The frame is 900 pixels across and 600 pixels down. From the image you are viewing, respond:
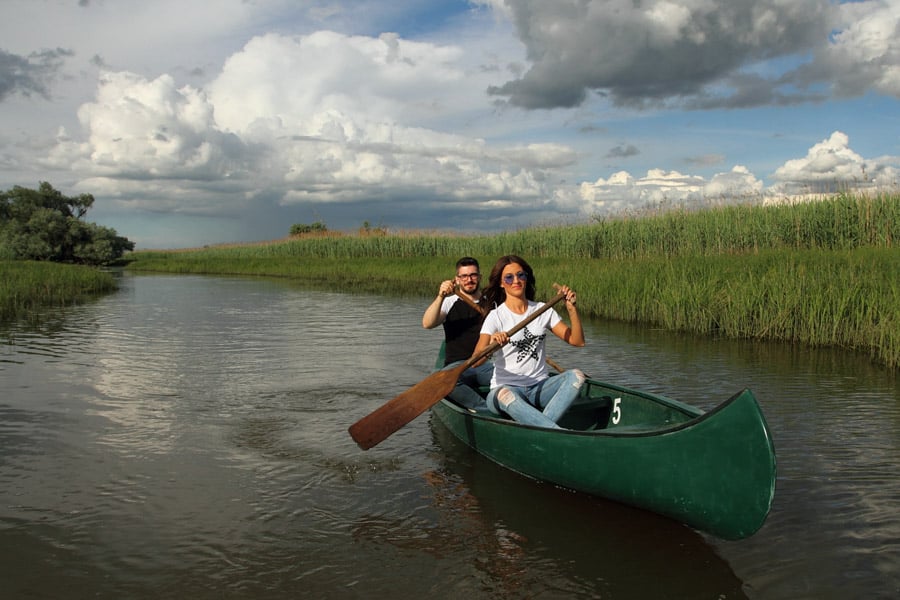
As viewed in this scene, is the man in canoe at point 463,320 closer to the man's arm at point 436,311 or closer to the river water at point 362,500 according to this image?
the man's arm at point 436,311

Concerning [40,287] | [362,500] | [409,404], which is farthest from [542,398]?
[40,287]

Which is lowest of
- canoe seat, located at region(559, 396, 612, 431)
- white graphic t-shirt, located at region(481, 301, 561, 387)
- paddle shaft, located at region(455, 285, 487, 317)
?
canoe seat, located at region(559, 396, 612, 431)

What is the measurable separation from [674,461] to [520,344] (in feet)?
5.75

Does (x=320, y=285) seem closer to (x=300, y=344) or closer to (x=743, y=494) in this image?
(x=300, y=344)

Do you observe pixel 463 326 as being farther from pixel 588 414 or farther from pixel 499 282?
pixel 588 414

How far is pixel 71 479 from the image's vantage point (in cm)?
515

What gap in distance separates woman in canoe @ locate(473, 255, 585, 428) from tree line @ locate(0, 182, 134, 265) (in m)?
39.4

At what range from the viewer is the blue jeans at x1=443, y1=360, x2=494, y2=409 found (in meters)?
6.21

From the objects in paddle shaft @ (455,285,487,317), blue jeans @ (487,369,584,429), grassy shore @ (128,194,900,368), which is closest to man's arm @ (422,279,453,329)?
paddle shaft @ (455,285,487,317)

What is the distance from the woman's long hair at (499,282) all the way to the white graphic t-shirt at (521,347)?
0.26m

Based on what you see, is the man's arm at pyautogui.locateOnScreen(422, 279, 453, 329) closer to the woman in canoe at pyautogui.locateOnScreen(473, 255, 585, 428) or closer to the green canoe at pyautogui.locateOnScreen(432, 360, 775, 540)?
the woman in canoe at pyautogui.locateOnScreen(473, 255, 585, 428)

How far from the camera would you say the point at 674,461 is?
379 cm

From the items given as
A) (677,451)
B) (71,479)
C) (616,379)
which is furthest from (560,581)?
(616,379)

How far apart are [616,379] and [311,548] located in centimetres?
533
